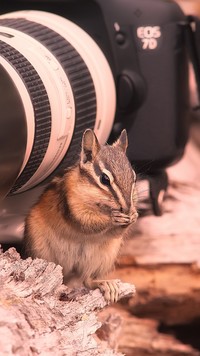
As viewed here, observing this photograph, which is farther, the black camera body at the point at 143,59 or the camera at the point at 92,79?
the black camera body at the point at 143,59

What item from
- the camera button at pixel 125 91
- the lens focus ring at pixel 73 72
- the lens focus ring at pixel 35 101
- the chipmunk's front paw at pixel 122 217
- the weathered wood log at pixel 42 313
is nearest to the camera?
the weathered wood log at pixel 42 313

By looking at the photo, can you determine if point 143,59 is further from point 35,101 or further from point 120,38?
point 35,101

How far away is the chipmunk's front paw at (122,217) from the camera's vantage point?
1210mm

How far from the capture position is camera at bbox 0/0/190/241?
1.40 meters

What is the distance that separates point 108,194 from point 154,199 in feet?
1.82

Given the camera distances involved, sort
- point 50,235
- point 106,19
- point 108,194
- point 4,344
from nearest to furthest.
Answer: point 4,344, point 108,194, point 50,235, point 106,19

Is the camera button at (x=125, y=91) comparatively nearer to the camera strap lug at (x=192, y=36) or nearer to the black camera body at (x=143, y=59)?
the black camera body at (x=143, y=59)

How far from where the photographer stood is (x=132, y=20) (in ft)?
A: 5.54

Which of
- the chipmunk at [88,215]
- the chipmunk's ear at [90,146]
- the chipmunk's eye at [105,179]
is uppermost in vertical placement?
the chipmunk's ear at [90,146]

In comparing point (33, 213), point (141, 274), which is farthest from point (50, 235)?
point (141, 274)

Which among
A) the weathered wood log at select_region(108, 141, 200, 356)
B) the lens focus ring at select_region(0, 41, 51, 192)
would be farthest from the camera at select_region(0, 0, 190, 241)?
the weathered wood log at select_region(108, 141, 200, 356)

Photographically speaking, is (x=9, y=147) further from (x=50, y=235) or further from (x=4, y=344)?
(x=4, y=344)

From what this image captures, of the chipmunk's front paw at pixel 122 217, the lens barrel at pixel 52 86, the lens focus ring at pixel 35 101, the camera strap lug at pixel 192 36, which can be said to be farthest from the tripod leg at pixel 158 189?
the chipmunk's front paw at pixel 122 217

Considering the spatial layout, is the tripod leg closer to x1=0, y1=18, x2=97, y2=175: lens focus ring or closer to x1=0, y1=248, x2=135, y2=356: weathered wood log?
x1=0, y1=18, x2=97, y2=175: lens focus ring
